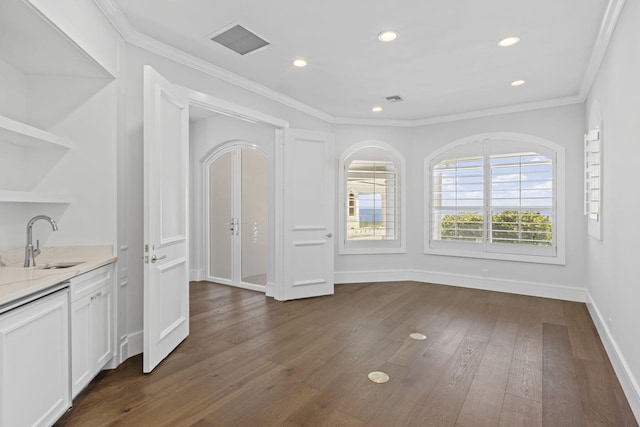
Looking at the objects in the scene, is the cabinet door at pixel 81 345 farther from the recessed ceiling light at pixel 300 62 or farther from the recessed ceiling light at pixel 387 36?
the recessed ceiling light at pixel 387 36

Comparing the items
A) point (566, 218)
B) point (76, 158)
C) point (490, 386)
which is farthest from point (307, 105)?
point (490, 386)

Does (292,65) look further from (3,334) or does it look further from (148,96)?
(3,334)

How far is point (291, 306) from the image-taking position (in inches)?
179

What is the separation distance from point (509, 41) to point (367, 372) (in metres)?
3.23

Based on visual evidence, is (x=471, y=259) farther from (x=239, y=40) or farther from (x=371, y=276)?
(x=239, y=40)

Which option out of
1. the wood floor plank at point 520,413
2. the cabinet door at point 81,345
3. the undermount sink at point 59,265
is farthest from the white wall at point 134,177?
the wood floor plank at point 520,413

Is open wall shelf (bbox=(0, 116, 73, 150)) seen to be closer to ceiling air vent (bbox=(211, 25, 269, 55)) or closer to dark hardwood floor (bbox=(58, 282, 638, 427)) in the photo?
ceiling air vent (bbox=(211, 25, 269, 55))

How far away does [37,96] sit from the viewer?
9.12 ft

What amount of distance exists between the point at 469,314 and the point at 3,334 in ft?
14.0

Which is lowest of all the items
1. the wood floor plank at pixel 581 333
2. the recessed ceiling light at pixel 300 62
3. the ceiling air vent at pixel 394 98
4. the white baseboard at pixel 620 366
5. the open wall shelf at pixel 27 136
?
the wood floor plank at pixel 581 333

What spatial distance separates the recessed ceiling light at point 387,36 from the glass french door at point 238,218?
284 centimetres

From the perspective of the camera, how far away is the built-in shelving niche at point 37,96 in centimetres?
226

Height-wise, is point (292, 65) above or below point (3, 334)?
above

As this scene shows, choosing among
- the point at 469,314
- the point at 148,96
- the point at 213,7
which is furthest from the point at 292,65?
the point at 469,314
